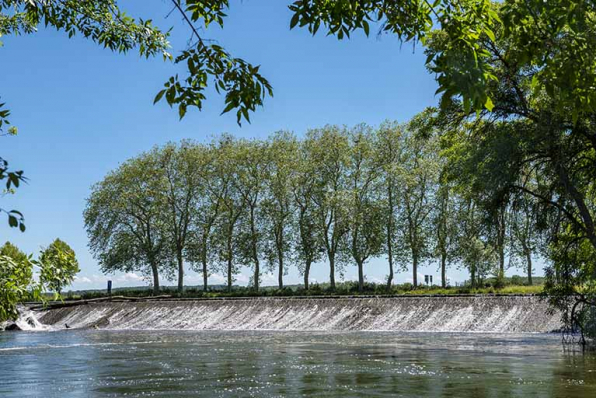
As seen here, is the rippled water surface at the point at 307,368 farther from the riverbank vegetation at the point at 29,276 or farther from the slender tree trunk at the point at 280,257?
the slender tree trunk at the point at 280,257

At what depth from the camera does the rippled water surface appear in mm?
13080

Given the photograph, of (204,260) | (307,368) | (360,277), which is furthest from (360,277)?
(307,368)

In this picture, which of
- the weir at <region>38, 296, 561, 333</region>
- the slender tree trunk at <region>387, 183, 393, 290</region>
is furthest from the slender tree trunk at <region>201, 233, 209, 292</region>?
the slender tree trunk at <region>387, 183, 393, 290</region>

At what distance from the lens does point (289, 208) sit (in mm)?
57219

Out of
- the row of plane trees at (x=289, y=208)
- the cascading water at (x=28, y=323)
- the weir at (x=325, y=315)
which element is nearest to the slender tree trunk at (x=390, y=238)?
the row of plane trees at (x=289, y=208)

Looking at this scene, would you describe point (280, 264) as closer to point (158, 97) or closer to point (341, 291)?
point (341, 291)

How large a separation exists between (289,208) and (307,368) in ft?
133

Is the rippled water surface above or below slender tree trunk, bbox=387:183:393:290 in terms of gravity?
below

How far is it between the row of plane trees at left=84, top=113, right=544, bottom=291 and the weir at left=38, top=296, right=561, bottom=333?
14460 millimetres

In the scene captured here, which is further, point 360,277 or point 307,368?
point 360,277

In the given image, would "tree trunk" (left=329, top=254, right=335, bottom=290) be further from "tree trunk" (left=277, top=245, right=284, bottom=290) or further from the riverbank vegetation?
the riverbank vegetation

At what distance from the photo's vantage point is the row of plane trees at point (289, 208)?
171ft

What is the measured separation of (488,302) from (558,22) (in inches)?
1105

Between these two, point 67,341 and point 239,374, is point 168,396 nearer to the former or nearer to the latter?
point 239,374
